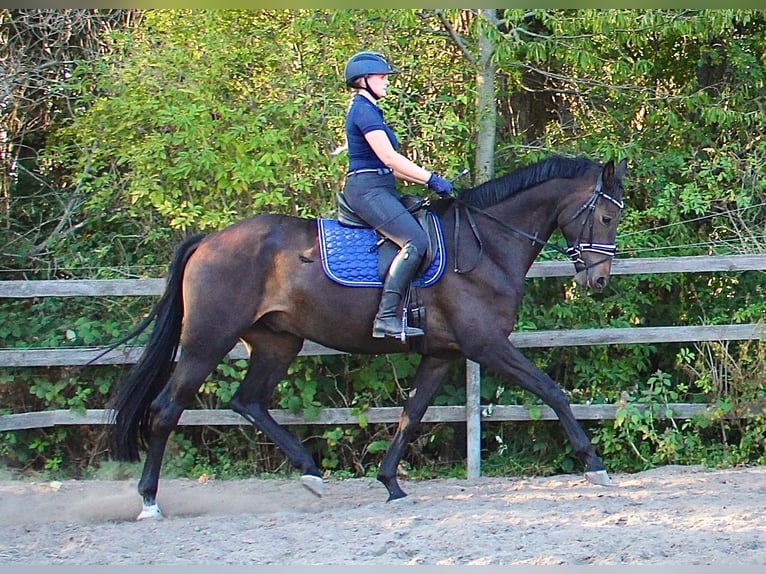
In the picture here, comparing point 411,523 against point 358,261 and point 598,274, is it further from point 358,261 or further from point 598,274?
point 598,274

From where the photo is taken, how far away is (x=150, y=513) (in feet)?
21.9

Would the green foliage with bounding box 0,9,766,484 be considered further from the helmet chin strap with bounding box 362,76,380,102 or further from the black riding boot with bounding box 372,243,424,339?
the black riding boot with bounding box 372,243,424,339

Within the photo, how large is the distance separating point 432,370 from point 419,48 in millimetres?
3177

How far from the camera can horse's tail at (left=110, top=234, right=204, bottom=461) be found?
22.6 feet

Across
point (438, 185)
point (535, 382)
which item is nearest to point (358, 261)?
point (438, 185)

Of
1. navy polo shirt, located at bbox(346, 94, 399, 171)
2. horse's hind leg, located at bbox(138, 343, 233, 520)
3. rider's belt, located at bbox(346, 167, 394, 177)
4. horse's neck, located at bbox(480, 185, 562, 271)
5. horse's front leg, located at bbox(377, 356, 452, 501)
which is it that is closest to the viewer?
navy polo shirt, located at bbox(346, 94, 399, 171)

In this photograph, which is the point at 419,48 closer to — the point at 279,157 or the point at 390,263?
the point at 279,157

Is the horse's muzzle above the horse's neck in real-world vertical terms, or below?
below

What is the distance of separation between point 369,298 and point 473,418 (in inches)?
76.3

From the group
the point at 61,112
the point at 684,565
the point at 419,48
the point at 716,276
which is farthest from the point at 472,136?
the point at 684,565

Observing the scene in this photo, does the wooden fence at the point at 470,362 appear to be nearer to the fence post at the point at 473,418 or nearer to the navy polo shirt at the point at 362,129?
the fence post at the point at 473,418

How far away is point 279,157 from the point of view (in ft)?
26.0

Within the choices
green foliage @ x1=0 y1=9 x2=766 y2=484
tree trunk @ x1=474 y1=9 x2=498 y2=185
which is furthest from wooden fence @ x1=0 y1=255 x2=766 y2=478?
tree trunk @ x1=474 y1=9 x2=498 y2=185

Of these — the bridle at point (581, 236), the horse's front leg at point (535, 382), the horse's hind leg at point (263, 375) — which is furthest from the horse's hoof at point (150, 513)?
the bridle at point (581, 236)
